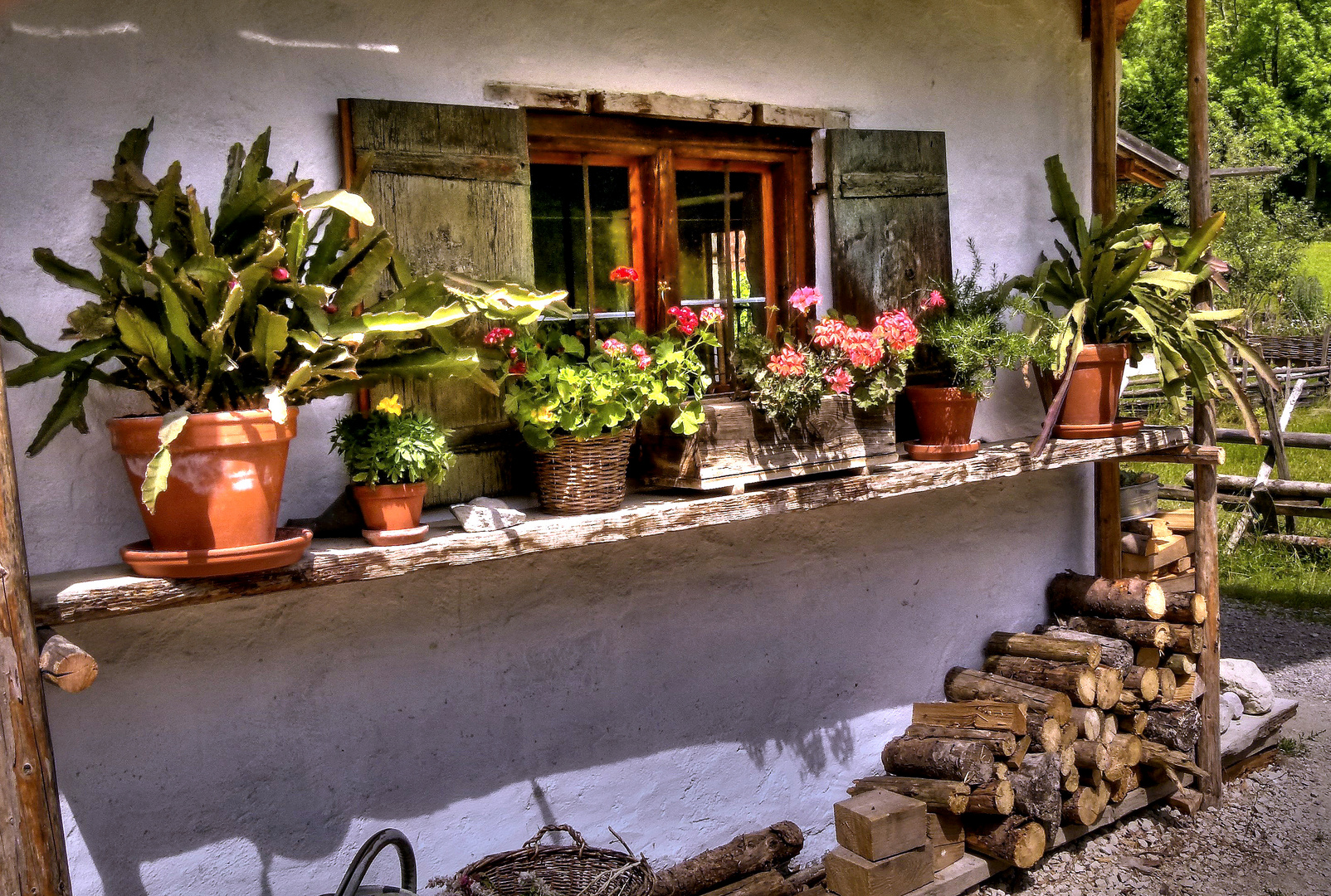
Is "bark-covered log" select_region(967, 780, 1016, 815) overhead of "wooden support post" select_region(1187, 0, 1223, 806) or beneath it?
beneath

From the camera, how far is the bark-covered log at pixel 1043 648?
4512 millimetres

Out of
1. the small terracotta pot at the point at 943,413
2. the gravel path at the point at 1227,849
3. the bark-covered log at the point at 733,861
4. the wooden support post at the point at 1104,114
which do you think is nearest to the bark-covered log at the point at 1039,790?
the gravel path at the point at 1227,849

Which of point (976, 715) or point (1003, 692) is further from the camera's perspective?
point (1003, 692)

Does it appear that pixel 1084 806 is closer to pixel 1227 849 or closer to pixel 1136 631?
pixel 1227 849

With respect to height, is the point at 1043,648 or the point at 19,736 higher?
the point at 19,736

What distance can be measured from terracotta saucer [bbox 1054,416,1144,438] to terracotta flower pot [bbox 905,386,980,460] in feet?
1.86

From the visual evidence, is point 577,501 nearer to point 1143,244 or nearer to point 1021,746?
point 1021,746

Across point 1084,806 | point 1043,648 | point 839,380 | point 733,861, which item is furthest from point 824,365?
point 1084,806

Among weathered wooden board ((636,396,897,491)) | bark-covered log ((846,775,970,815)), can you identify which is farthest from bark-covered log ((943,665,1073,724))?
weathered wooden board ((636,396,897,491))

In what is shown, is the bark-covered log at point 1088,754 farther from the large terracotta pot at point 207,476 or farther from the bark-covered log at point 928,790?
the large terracotta pot at point 207,476

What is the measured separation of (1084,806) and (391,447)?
327 centimetres

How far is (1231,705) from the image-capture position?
206 inches

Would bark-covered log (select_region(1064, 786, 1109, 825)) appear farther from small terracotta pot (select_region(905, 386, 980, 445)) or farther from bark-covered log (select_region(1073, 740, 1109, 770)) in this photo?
small terracotta pot (select_region(905, 386, 980, 445))

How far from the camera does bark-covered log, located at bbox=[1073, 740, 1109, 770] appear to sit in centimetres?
432
